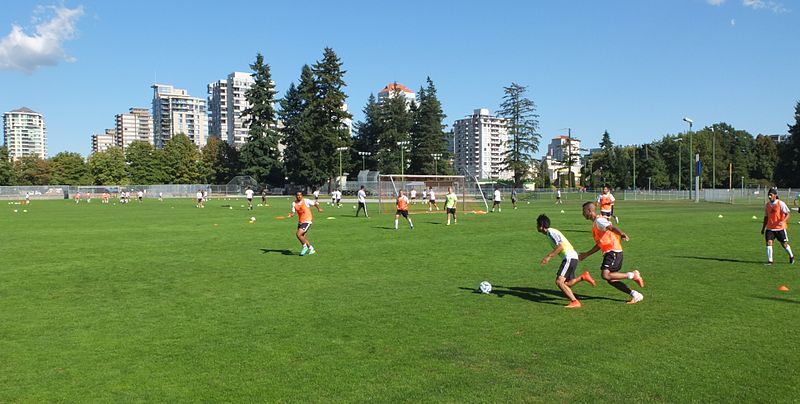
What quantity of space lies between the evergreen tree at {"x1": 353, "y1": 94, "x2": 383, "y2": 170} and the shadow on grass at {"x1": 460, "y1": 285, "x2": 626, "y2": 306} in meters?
87.1

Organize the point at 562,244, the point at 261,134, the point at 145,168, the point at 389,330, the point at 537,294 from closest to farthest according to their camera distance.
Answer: the point at 389,330, the point at 562,244, the point at 537,294, the point at 261,134, the point at 145,168

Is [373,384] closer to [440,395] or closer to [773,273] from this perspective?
[440,395]

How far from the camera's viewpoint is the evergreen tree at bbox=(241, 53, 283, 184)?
89.8 m

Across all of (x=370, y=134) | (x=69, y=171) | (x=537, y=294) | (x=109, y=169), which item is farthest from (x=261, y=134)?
(x=537, y=294)

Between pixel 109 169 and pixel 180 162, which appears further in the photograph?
pixel 180 162

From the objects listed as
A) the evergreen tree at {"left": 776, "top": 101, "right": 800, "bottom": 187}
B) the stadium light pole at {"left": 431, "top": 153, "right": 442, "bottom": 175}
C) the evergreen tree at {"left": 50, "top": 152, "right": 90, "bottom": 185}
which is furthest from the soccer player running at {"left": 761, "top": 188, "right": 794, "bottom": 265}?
the evergreen tree at {"left": 50, "top": 152, "right": 90, "bottom": 185}

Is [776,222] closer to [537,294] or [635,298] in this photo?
[635,298]

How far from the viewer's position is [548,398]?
17.1ft

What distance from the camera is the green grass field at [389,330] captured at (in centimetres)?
552

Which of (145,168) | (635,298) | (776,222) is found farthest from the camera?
(145,168)

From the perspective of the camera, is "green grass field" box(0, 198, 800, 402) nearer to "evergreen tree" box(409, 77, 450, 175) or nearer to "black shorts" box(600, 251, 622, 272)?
"black shorts" box(600, 251, 622, 272)

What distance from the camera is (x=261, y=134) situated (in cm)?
9050

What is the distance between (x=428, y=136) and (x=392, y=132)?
21.4 ft

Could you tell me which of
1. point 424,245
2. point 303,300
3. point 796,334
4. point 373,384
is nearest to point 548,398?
point 373,384
